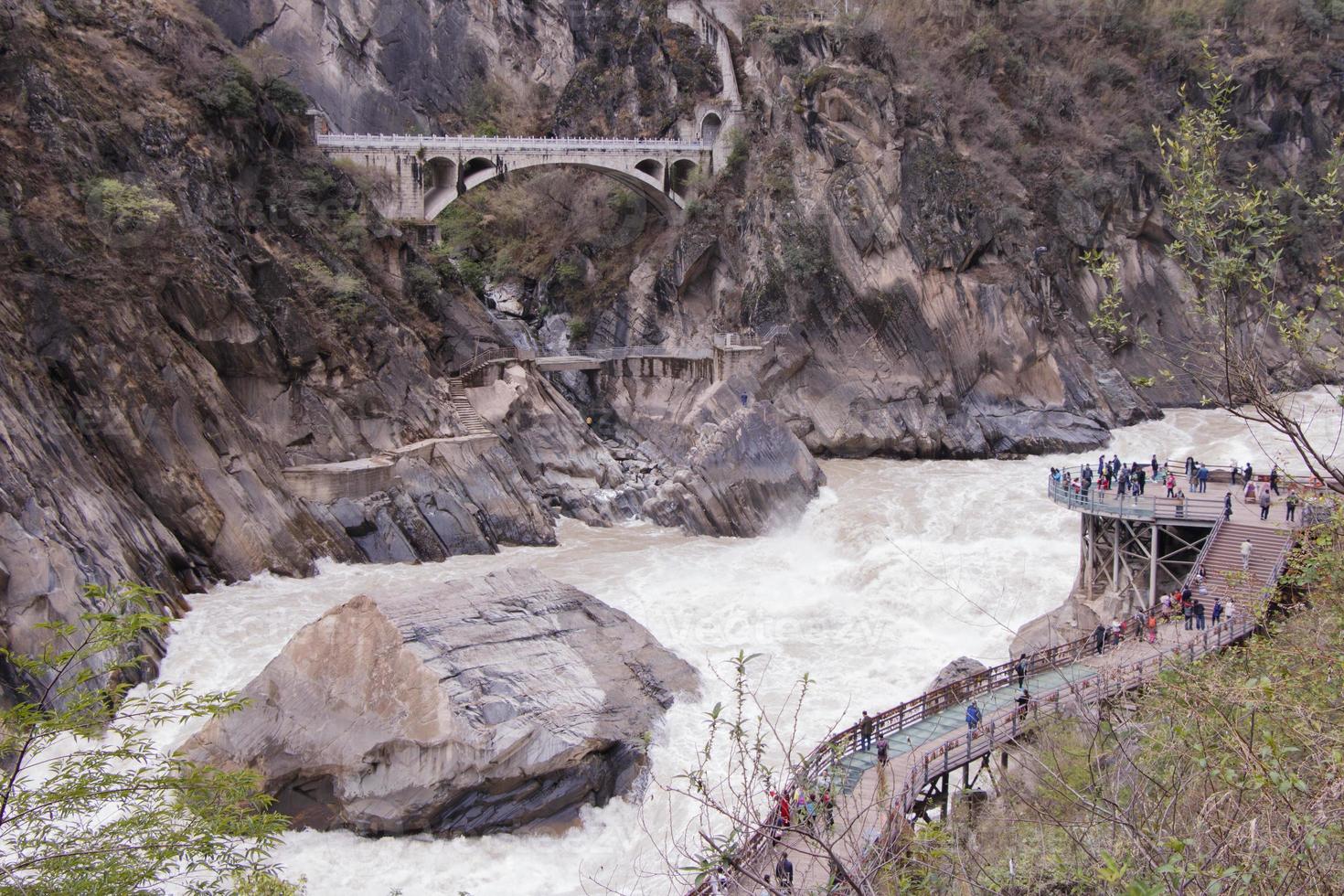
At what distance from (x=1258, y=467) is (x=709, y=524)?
66.1ft

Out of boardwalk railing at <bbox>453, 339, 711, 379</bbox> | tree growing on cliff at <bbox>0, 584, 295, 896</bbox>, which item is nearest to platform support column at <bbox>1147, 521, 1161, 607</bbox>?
tree growing on cliff at <bbox>0, 584, 295, 896</bbox>

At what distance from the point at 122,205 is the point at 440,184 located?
917 inches

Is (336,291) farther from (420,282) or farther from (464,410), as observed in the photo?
(464,410)

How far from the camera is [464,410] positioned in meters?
40.4

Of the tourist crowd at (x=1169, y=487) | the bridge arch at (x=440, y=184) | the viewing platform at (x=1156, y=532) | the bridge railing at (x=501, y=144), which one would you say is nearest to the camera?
the viewing platform at (x=1156, y=532)

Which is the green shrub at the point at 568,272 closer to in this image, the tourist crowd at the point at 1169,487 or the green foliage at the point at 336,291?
the green foliage at the point at 336,291

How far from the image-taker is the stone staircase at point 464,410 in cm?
3947

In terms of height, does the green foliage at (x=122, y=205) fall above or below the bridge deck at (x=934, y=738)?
above

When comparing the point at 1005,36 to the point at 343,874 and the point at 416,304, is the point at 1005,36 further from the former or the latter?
the point at 343,874

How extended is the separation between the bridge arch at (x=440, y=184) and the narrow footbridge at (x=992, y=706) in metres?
39.3

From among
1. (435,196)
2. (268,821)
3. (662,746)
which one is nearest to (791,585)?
(662,746)

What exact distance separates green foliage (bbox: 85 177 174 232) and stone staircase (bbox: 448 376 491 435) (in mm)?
11892

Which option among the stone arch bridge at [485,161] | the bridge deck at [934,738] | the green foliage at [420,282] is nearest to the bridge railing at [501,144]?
the stone arch bridge at [485,161]

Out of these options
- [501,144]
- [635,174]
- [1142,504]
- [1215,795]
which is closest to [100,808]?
[1215,795]
